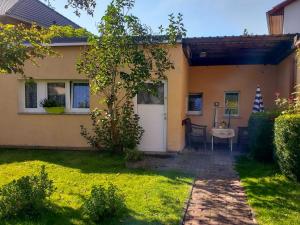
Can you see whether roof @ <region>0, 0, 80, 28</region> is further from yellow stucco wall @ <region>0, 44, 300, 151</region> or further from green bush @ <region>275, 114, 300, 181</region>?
green bush @ <region>275, 114, 300, 181</region>

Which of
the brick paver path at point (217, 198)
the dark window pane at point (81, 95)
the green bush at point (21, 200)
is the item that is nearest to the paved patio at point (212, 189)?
the brick paver path at point (217, 198)

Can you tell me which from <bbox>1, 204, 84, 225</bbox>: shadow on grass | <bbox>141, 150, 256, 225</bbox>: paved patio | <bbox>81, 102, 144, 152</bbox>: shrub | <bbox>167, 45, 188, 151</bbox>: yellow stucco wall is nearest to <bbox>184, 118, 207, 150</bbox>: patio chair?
<bbox>141, 150, 256, 225</bbox>: paved patio

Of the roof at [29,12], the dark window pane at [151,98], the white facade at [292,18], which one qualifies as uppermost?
the roof at [29,12]

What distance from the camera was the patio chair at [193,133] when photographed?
38.5 feet

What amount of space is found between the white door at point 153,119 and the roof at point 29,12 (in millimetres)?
9522

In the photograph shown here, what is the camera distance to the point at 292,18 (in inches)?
565

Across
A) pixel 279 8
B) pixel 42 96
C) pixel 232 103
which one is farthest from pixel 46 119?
pixel 279 8

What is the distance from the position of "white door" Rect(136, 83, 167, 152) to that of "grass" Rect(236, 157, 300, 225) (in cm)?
291

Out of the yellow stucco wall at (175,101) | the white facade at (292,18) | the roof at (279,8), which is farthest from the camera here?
the roof at (279,8)

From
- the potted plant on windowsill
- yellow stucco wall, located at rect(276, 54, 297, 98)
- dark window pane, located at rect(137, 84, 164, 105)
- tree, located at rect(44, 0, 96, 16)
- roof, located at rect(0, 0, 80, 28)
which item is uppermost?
roof, located at rect(0, 0, 80, 28)

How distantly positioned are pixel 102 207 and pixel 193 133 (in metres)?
8.55

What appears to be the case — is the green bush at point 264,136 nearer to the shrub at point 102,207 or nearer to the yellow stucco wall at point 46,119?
the yellow stucco wall at point 46,119

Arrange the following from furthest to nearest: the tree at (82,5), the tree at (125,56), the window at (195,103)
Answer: the window at (195,103) → the tree at (82,5) → the tree at (125,56)

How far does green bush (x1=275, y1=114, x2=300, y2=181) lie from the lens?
6.31 metres
